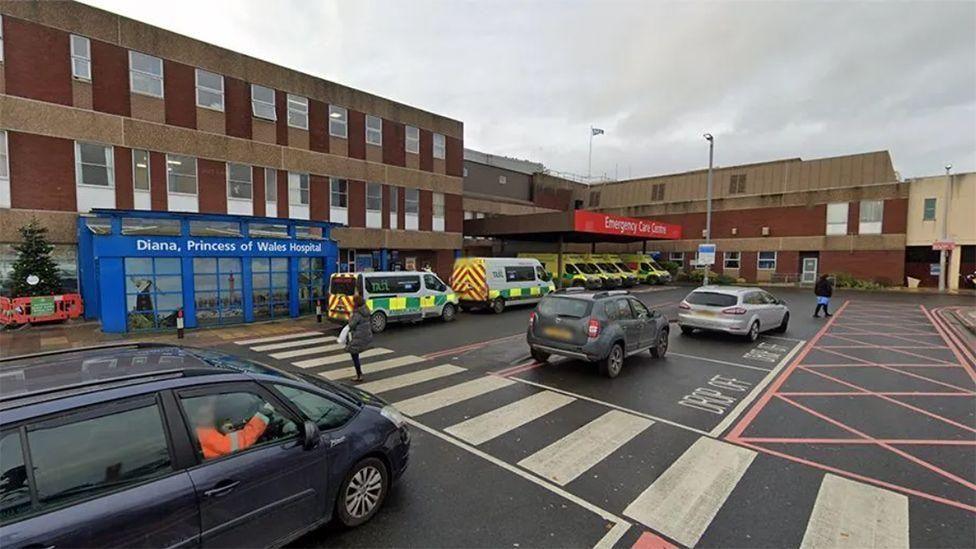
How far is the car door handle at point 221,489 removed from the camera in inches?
112

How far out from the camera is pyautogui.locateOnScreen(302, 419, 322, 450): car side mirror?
3.37 meters

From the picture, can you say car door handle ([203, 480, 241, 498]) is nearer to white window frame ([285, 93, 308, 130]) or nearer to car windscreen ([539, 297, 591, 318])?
car windscreen ([539, 297, 591, 318])

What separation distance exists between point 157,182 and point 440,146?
592 inches

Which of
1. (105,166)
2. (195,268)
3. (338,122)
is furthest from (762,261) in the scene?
(105,166)

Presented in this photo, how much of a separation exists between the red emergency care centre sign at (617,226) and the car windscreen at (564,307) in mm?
16595

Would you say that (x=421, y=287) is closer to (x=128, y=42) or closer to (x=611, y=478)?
(x=611, y=478)

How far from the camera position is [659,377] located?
8602 millimetres

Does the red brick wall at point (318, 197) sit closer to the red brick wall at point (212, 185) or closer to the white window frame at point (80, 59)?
the red brick wall at point (212, 185)

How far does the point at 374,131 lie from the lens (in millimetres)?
24656

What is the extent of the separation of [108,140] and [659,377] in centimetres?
2029

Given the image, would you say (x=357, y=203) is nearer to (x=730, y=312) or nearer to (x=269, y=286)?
(x=269, y=286)

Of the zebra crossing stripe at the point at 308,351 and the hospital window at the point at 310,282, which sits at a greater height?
the hospital window at the point at 310,282

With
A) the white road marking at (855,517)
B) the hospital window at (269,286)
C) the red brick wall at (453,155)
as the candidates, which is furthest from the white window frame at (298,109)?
the white road marking at (855,517)

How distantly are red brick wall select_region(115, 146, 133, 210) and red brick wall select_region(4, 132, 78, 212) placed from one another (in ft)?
3.99
